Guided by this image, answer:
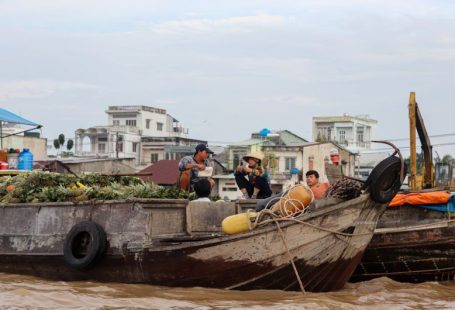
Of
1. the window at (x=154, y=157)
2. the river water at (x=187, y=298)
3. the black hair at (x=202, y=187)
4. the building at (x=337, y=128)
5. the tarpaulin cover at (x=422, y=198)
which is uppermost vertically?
the building at (x=337, y=128)

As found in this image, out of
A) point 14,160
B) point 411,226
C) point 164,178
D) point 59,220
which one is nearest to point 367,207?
point 411,226

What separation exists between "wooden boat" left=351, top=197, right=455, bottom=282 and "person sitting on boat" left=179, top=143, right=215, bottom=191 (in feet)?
8.15

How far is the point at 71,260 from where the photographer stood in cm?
892

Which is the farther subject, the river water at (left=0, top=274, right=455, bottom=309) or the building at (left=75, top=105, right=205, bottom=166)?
the building at (left=75, top=105, right=205, bottom=166)

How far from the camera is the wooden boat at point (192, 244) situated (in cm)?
796

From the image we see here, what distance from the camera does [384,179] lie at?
26.0ft

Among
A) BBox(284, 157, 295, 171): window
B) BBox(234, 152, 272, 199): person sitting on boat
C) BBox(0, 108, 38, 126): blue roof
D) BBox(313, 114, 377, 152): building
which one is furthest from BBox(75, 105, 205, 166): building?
BBox(234, 152, 272, 199): person sitting on boat

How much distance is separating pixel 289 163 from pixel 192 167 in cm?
4108

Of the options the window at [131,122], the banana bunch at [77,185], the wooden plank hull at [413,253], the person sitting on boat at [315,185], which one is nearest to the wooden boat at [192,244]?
the banana bunch at [77,185]

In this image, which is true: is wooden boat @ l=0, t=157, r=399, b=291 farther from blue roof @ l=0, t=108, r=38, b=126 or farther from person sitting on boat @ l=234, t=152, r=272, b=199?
blue roof @ l=0, t=108, r=38, b=126

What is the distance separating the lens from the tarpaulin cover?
10430mm

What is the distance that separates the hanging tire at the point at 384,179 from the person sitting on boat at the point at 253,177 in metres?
→ 3.46

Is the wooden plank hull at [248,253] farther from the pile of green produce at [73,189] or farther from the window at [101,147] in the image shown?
the window at [101,147]

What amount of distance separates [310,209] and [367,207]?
1.97ft
